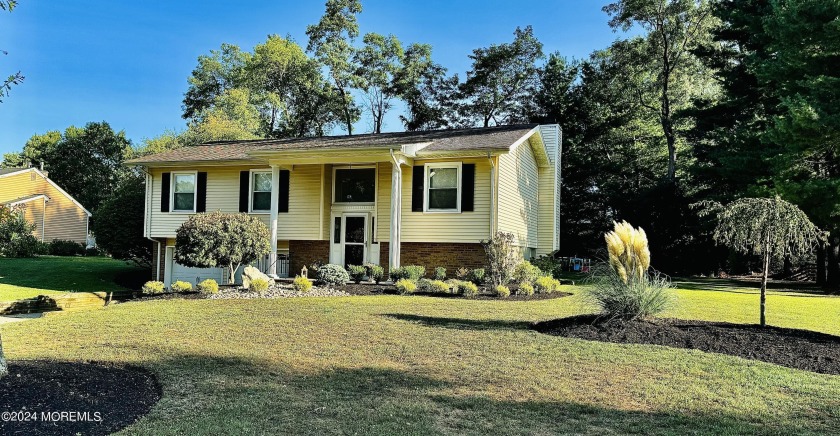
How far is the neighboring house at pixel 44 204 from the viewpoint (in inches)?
1443

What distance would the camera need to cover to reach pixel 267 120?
4188cm

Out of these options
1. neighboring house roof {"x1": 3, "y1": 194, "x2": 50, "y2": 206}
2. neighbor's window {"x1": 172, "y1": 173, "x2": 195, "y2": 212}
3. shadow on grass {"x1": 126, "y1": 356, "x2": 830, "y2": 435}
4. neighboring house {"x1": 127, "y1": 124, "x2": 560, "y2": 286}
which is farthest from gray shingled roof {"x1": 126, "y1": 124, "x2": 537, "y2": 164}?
neighboring house roof {"x1": 3, "y1": 194, "x2": 50, "y2": 206}

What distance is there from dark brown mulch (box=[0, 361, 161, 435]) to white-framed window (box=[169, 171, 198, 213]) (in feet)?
48.5

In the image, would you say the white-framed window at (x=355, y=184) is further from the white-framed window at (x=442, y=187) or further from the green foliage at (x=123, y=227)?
the green foliage at (x=123, y=227)

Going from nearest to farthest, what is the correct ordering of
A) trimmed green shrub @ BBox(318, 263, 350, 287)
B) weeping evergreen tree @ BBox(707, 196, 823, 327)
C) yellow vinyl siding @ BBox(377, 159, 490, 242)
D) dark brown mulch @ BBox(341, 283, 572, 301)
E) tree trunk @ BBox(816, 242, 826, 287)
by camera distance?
weeping evergreen tree @ BBox(707, 196, 823, 327) → dark brown mulch @ BBox(341, 283, 572, 301) → trimmed green shrub @ BBox(318, 263, 350, 287) → yellow vinyl siding @ BBox(377, 159, 490, 242) → tree trunk @ BBox(816, 242, 826, 287)

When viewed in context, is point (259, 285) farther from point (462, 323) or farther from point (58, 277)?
point (58, 277)

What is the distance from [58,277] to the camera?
2009 cm

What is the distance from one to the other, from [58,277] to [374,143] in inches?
496

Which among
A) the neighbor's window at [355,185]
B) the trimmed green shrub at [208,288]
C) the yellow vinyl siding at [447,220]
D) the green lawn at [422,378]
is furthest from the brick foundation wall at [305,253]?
the green lawn at [422,378]

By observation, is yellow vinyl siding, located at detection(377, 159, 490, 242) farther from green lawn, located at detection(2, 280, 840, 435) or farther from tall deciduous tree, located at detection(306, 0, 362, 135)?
tall deciduous tree, located at detection(306, 0, 362, 135)

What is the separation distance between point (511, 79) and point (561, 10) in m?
14.1

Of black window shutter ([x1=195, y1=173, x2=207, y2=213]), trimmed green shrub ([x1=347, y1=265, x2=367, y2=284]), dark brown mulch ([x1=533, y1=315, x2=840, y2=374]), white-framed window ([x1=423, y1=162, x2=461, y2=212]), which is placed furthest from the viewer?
black window shutter ([x1=195, y1=173, x2=207, y2=213])

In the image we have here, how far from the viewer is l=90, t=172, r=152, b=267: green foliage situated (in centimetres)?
2105

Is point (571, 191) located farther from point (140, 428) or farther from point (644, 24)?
point (140, 428)
